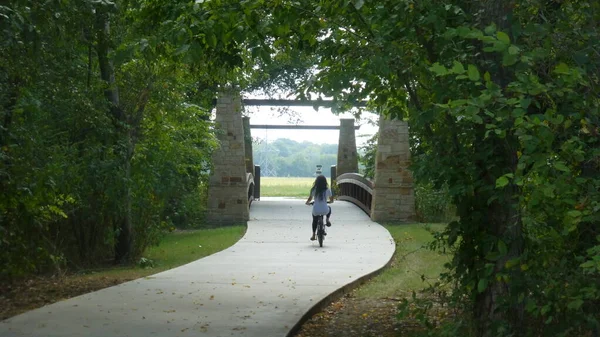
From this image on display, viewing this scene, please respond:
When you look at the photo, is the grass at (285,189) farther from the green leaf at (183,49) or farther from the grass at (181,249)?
the green leaf at (183,49)

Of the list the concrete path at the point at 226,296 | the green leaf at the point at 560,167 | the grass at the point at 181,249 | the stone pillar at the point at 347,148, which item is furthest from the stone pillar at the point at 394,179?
the green leaf at the point at 560,167

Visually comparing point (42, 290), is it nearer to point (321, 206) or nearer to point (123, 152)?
point (123, 152)

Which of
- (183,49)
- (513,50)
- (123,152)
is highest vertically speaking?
(183,49)

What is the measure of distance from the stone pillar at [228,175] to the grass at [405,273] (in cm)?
722

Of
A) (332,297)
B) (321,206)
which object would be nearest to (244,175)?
(321,206)

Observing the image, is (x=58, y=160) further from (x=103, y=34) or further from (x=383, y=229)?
(x=383, y=229)

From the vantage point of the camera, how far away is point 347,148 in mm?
39625

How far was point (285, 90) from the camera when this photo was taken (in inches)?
1523

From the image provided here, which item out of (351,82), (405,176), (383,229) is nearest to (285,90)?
(405,176)

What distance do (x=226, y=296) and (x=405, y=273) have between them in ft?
15.0

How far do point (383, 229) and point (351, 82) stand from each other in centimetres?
1491

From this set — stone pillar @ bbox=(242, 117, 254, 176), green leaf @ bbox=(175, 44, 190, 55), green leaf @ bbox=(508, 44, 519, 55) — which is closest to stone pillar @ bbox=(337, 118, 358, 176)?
stone pillar @ bbox=(242, 117, 254, 176)

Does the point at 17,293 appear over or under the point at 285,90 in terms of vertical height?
under

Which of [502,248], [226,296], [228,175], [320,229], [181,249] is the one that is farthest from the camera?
Answer: [228,175]
